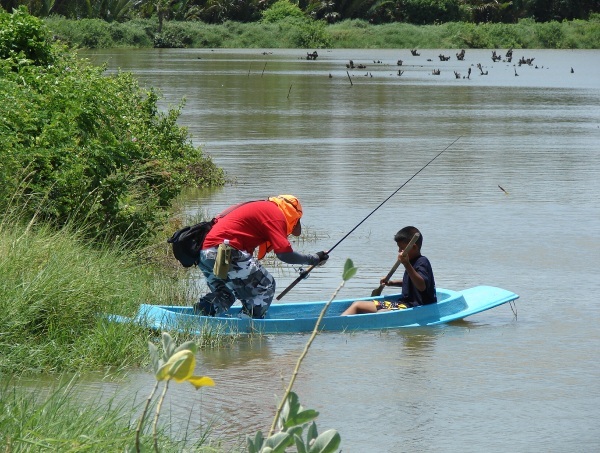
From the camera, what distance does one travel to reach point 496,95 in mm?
38344

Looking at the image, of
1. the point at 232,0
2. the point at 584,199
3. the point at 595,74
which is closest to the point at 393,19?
the point at 232,0

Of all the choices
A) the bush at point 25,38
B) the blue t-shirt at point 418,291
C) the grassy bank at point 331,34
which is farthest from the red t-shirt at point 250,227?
the grassy bank at point 331,34

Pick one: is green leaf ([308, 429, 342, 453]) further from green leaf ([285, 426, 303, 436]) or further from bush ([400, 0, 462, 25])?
bush ([400, 0, 462, 25])

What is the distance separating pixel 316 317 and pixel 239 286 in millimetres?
776

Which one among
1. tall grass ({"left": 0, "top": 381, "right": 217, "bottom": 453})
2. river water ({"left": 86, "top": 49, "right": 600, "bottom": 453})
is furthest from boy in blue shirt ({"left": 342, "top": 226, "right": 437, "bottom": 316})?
tall grass ({"left": 0, "top": 381, "right": 217, "bottom": 453})

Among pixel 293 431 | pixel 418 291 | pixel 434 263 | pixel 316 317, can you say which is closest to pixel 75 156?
pixel 316 317

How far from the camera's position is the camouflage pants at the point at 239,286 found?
8.62m

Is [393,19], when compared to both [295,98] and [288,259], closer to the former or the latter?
[295,98]

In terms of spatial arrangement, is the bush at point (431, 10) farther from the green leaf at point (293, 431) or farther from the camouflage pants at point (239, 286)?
the green leaf at point (293, 431)

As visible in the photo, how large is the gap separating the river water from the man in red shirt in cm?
41

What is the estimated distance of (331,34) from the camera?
89.9m

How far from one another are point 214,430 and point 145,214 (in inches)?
184

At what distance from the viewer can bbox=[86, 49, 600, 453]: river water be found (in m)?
7.12

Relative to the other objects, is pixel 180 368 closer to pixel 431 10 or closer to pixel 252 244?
pixel 252 244
